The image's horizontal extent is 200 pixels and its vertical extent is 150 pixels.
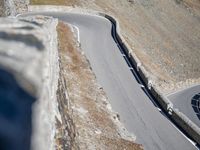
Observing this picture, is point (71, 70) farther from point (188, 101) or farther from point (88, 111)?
point (188, 101)

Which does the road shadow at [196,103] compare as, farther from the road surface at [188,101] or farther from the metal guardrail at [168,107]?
the metal guardrail at [168,107]

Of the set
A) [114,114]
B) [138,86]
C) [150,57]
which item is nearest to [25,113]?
[114,114]

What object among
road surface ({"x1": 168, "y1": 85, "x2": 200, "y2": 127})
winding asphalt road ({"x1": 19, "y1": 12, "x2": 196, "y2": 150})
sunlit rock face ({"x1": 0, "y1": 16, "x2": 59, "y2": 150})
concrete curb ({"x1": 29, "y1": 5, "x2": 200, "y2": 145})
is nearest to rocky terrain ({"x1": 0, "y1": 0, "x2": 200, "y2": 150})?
sunlit rock face ({"x1": 0, "y1": 16, "x2": 59, "y2": 150})

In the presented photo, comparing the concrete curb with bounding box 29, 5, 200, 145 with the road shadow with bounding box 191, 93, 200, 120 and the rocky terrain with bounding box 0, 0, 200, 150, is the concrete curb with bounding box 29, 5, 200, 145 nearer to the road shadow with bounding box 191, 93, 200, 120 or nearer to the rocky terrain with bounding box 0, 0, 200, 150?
the rocky terrain with bounding box 0, 0, 200, 150

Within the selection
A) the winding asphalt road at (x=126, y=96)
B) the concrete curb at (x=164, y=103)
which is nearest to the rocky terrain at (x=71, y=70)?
the winding asphalt road at (x=126, y=96)

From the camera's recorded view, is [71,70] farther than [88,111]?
Yes

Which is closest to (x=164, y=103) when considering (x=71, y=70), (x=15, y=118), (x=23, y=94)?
(x=71, y=70)
